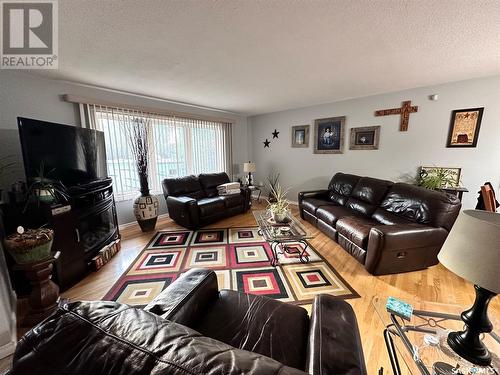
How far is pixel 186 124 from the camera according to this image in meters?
4.23

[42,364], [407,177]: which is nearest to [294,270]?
[42,364]

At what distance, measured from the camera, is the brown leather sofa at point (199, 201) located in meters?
3.35

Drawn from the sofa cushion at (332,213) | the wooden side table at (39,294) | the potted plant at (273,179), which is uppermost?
the potted plant at (273,179)

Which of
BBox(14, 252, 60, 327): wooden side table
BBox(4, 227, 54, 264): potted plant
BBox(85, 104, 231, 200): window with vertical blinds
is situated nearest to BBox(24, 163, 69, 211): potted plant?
BBox(4, 227, 54, 264): potted plant

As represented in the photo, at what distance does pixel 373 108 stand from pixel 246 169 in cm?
285

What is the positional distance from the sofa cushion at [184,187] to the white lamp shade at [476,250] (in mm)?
3665

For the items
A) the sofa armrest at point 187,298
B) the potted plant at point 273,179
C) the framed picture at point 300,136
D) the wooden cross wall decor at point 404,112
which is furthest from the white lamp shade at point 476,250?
the potted plant at point 273,179

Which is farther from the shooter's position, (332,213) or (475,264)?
(332,213)

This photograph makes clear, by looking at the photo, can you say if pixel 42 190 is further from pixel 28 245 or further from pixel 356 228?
pixel 356 228

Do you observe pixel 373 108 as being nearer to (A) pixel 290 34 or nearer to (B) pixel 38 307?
(A) pixel 290 34

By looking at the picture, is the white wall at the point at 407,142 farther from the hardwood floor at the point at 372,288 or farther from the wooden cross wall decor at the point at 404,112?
the hardwood floor at the point at 372,288

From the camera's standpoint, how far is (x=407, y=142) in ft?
11.2

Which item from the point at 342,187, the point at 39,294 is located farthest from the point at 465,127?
the point at 39,294

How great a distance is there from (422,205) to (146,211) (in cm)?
391
